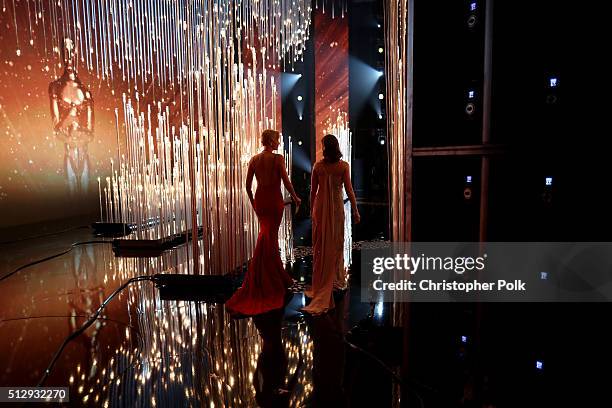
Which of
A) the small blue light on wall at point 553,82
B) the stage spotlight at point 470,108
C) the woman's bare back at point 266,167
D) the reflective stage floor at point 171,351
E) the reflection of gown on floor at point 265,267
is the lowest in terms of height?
the reflective stage floor at point 171,351

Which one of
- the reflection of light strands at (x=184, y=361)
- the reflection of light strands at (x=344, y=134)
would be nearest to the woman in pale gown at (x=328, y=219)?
the reflection of light strands at (x=184, y=361)

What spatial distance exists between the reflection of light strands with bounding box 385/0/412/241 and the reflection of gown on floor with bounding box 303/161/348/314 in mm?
487

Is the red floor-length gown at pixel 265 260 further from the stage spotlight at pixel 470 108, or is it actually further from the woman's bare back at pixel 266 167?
the stage spotlight at pixel 470 108

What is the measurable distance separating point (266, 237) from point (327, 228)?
0.42m

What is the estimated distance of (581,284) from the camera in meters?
A: 2.05

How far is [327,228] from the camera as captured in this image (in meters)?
2.70

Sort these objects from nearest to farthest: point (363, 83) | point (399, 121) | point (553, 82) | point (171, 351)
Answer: point (553, 82) < point (171, 351) < point (399, 121) < point (363, 83)

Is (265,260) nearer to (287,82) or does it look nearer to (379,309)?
A: (379,309)

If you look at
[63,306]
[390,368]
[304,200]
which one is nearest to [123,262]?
[63,306]

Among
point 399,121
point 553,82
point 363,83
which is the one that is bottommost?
point 399,121

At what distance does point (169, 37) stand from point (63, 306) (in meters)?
5.55

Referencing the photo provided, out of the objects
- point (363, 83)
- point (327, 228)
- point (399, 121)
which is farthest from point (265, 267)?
point (363, 83)

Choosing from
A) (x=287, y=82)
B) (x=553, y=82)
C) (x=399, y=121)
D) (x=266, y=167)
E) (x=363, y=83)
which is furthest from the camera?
(x=287, y=82)

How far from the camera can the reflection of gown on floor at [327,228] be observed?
2.67 m
